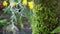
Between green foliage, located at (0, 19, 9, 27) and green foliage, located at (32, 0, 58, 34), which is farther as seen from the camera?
green foliage, located at (0, 19, 9, 27)

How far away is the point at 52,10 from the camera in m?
2.54

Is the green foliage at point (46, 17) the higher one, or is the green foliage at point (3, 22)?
the green foliage at point (46, 17)

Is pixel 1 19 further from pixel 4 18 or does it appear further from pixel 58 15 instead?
pixel 58 15

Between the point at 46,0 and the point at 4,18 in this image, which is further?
the point at 4,18

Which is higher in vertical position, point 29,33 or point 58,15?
point 58,15

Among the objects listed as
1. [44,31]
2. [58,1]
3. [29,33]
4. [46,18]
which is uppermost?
[58,1]

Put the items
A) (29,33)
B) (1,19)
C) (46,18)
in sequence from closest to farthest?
(46,18) → (29,33) → (1,19)

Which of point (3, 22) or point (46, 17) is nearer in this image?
point (46, 17)

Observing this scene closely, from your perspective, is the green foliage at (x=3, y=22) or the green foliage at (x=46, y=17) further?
the green foliage at (x=3, y=22)

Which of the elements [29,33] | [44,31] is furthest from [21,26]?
[44,31]

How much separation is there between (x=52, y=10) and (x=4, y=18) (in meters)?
3.67

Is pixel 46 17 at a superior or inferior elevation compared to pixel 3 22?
superior

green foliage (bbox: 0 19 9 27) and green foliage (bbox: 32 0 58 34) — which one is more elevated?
green foliage (bbox: 32 0 58 34)

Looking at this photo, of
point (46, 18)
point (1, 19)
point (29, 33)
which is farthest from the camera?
point (1, 19)
